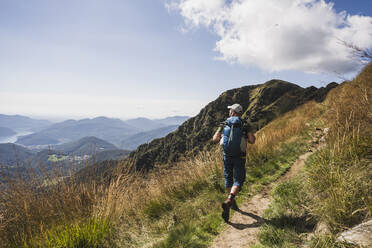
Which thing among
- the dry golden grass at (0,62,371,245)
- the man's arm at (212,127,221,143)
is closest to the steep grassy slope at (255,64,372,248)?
the dry golden grass at (0,62,371,245)

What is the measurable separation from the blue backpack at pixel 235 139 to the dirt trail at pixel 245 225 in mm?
1390

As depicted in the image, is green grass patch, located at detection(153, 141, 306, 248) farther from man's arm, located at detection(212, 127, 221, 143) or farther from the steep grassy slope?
man's arm, located at detection(212, 127, 221, 143)

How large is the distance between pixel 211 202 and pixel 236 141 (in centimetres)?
195

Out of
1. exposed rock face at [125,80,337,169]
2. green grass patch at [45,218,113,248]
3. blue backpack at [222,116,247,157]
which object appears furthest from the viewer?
exposed rock face at [125,80,337,169]

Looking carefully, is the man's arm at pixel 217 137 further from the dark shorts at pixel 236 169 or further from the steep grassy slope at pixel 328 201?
the steep grassy slope at pixel 328 201

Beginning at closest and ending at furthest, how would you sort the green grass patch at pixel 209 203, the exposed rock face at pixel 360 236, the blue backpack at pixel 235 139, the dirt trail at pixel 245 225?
the exposed rock face at pixel 360 236
the dirt trail at pixel 245 225
the green grass patch at pixel 209 203
the blue backpack at pixel 235 139

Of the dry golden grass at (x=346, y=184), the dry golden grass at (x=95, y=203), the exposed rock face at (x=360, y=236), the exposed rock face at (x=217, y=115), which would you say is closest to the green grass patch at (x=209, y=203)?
the dry golden grass at (x=95, y=203)

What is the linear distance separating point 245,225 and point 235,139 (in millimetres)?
1814

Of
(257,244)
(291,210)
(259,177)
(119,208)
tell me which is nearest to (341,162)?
(291,210)

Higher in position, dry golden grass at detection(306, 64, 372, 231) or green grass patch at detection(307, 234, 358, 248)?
dry golden grass at detection(306, 64, 372, 231)

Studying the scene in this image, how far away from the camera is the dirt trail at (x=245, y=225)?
3.10 meters

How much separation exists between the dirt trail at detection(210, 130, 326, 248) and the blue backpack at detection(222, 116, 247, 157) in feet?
4.56

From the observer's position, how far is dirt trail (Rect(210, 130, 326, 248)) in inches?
122

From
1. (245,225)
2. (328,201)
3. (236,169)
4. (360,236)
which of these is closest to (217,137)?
(236,169)
